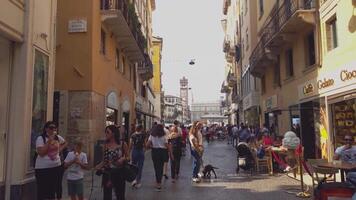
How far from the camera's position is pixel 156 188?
35.0ft

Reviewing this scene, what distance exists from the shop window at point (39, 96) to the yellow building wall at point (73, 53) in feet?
18.9

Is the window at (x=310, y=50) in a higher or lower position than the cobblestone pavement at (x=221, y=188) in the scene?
higher

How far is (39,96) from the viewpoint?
9234 millimetres

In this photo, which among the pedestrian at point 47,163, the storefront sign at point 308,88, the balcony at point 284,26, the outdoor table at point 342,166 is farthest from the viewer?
the storefront sign at point 308,88

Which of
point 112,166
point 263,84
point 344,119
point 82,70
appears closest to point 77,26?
point 82,70

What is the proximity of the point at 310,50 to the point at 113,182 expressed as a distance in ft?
41.1

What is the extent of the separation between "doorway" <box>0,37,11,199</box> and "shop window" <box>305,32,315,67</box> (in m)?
12.2

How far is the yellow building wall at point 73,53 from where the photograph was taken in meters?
15.5

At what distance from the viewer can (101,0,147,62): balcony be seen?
1722 centimetres

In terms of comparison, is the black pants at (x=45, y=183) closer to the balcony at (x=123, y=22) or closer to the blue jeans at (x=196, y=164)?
the blue jeans at (x=196, y=164)

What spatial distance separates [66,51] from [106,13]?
2588 mm

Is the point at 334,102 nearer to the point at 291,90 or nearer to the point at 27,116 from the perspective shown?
the point at 291,90

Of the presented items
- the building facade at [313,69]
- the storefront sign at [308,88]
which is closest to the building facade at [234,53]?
the building facade at [313,69]

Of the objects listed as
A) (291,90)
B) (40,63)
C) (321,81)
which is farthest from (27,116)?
(291,90)
